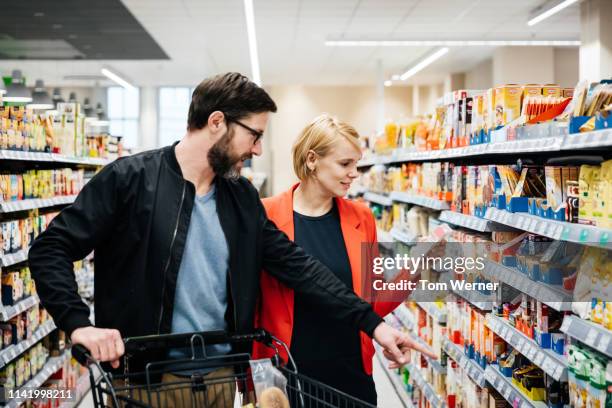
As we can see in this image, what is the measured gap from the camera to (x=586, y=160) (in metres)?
2.24

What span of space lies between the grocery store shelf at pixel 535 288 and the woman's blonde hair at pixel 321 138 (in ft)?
2.84

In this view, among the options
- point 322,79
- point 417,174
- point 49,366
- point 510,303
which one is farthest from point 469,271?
point 322,79

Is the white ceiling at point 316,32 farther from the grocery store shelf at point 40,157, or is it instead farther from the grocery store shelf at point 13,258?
the grocery store shelf at point 13,258

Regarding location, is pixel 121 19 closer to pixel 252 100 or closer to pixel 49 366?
pixel 49 366

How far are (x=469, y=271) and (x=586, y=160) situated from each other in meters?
1.48

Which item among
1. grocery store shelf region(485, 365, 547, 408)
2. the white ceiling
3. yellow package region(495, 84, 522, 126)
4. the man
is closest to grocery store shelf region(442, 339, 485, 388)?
grocery store shelf region(485, 365, 547, 408)

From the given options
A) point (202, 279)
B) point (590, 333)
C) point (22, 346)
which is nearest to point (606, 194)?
point (590, 333)

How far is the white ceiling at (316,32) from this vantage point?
32.3 feet

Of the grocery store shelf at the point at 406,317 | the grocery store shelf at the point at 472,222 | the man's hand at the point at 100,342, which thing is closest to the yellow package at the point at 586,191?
the grocery store shelf at the point at 472,222

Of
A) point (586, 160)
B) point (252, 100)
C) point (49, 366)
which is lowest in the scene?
point (49, 366)

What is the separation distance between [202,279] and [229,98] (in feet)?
1.76

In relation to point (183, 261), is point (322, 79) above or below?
above

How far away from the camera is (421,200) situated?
4520 mm

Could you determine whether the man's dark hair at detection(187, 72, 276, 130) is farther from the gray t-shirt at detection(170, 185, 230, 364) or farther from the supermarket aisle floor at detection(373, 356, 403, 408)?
the supermarket aisle floor at detection(373, 356, 403, 408)
